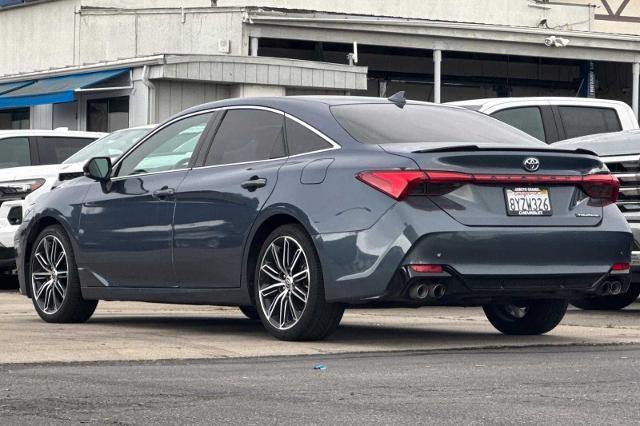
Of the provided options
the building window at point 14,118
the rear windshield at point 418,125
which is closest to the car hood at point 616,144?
the rear windshield at point 418,125

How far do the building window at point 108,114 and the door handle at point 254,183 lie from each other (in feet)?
56.3

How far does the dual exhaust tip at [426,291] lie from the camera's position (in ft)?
28.7

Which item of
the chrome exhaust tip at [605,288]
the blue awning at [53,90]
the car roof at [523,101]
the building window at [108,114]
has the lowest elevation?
the chrome exhaust tip at [605,288]

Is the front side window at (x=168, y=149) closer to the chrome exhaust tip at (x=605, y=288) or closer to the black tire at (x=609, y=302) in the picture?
the chrome exhaust tip at (x=605, y=288)

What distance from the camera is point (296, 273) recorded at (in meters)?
9.28

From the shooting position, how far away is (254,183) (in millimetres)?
9578

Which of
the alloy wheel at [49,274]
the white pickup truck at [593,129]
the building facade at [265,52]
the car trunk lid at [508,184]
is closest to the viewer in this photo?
the car trunk lid at [508,184]

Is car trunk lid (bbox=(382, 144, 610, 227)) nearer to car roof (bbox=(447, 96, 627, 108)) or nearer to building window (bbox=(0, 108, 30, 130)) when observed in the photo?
car roof (bbox=(447, 96, 627, 108))

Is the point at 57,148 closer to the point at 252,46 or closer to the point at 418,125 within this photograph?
the point at 418,125

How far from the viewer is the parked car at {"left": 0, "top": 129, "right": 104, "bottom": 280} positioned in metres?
16.4

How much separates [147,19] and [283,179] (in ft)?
72.3

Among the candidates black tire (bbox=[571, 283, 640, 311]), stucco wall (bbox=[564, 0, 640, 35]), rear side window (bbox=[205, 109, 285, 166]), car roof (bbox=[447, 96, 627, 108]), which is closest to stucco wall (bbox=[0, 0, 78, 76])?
stucco wall (bbox=[564, 0, 640, 35])

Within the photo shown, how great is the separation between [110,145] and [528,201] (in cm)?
852

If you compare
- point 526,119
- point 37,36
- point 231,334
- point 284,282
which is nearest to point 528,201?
point 284,282
